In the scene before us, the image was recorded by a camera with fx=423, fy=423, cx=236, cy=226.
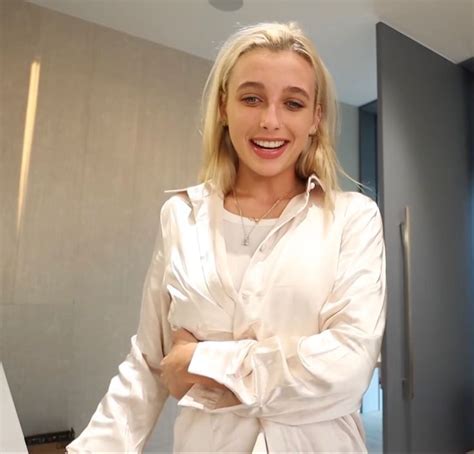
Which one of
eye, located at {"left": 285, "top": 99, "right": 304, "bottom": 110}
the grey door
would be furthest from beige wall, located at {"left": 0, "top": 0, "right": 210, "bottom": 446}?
eye, located at {"left": 285, "top": 99, "right": 304, "bottom": 110}

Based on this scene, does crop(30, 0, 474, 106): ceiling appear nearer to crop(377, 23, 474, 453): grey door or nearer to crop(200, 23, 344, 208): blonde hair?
crop(377, 23, 474, 453): grey door

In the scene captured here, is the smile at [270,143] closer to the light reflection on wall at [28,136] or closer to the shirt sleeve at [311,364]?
the shirt sleeve at [311,364]

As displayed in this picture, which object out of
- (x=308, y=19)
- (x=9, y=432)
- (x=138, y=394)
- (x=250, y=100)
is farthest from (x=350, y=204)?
(x=308, y=19)

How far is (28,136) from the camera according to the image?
1.91 m

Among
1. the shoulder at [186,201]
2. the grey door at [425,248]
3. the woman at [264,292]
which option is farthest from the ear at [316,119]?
the grey door at [425,248]

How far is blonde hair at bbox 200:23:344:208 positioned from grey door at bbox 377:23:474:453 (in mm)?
1182

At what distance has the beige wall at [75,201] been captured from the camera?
1.85 meters

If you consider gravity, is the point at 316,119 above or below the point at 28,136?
below

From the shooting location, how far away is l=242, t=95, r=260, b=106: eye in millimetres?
772

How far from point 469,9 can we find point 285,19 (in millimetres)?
846

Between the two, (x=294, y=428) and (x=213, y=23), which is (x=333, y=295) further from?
(x=213, y=23)

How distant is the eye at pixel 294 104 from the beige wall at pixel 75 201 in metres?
1.49

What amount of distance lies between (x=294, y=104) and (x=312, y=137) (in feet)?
0.37

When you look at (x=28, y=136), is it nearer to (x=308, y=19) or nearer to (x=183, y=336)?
(x=308, y=19)
